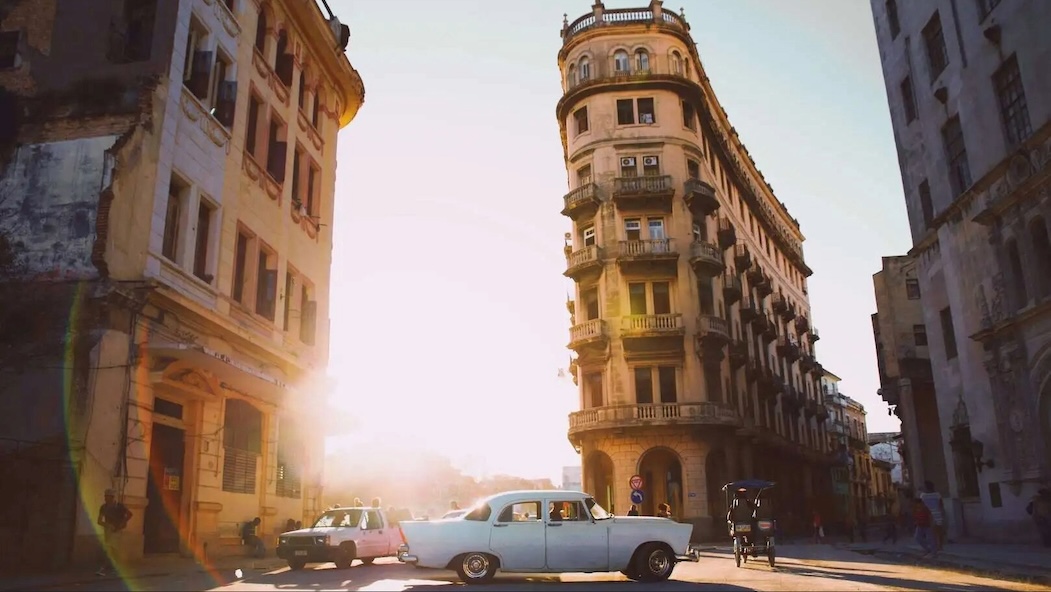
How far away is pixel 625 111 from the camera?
44438 millimetres

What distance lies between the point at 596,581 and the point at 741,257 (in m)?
38.8

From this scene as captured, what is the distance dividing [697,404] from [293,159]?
2296 centimetres

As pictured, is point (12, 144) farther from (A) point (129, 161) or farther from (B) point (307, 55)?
(B) point (307, 55)

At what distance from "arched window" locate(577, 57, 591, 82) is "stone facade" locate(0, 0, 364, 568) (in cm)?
2403

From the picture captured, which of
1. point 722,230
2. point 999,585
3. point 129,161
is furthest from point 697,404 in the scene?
point 129,161

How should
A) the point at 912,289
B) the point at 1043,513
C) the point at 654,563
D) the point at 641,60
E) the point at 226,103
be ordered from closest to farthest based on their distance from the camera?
the point at 654,563 < the point at 1043,513 < the point at 226,103 < the point at 912,289 < the point at 641,60

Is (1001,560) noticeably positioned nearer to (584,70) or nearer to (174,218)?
(174,218)

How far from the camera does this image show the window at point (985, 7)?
2395 centimetres

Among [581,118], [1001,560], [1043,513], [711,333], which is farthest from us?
[581,118]

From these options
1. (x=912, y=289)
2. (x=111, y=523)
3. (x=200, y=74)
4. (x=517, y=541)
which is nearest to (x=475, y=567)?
(x=517, y=541)

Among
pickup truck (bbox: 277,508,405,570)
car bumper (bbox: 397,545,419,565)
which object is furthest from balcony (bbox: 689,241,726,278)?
car bumper (bbox: 397,545,419,565)

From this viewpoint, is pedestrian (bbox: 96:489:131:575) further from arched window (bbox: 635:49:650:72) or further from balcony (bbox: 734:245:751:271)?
balcony (bbox: 734:245:751:271)

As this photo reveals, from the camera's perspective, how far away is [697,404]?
38875 millimetres

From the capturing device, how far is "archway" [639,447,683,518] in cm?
3966
